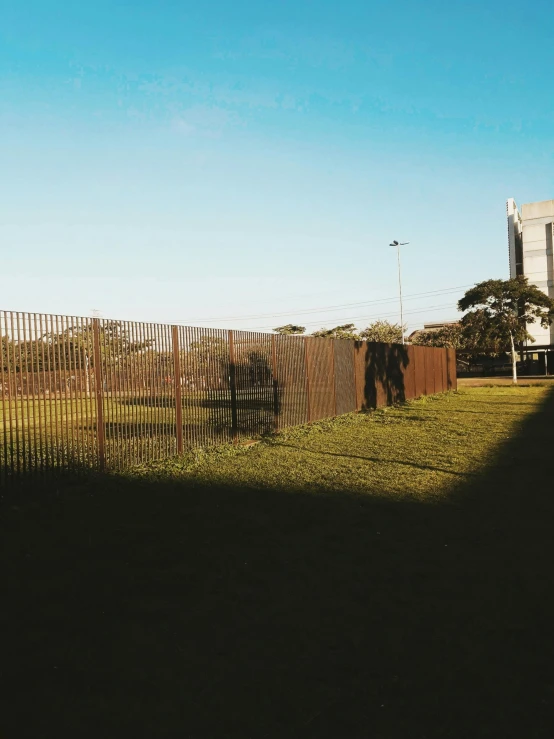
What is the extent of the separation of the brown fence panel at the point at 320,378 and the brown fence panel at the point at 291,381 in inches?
13.0

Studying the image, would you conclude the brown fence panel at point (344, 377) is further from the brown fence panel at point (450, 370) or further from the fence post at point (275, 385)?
the brown fence panel at point (450, 370)

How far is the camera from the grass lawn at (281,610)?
250 cm

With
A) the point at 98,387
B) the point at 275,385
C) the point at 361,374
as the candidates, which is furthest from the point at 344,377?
the point at 98,387

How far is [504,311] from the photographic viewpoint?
3622 centimetres

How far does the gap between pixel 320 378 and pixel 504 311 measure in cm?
2531

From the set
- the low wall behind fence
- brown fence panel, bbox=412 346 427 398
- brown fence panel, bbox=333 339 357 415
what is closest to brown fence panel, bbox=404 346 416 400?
brown fence panel, bbox=412 346 427 398

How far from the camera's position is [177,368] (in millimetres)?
9273

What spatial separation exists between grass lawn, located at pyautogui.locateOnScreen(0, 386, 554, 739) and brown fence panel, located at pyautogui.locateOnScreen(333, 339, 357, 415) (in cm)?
892

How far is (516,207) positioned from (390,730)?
70.7 meters

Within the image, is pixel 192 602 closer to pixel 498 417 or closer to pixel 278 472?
pixel 278 472

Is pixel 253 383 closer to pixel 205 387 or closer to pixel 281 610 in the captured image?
pixel 205 387

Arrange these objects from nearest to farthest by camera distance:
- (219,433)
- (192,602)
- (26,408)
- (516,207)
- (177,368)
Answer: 1. (192,602)
2. (26,408)
3. (177,368)
4. (219,433)
5. (516,207)

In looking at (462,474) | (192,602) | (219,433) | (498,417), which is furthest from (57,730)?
(498,417)

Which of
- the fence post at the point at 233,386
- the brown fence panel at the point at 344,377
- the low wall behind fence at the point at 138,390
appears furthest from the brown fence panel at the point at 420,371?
the fence post at the point at 233,386
